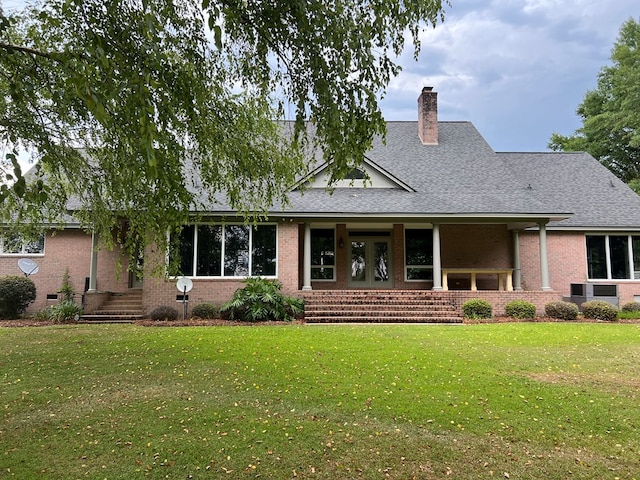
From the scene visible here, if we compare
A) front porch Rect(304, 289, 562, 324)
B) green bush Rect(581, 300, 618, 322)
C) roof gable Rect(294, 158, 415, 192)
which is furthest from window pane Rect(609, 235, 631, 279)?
roof gable Rect(294, 158, 415, 192)

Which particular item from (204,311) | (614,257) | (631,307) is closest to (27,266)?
(204,311)

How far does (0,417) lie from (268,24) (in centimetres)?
495

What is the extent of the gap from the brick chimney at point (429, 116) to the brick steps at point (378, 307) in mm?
8282

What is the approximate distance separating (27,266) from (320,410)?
13.5 meters

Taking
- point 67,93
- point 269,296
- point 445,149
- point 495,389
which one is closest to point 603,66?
point 445,149

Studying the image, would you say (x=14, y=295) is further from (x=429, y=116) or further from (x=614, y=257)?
(x=614, y=257)

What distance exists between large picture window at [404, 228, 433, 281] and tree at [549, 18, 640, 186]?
674 inches

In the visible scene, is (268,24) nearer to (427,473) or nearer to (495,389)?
(427,473)

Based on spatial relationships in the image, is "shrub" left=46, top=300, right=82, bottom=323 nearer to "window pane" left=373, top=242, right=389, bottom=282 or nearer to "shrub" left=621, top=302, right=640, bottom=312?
"window pane" left=373, top=242, right=389, bottom=282

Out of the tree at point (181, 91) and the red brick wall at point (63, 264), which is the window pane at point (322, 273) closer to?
the red brick wall at point (63, 264)

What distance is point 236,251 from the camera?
1459cm

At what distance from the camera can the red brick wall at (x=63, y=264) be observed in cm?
1539

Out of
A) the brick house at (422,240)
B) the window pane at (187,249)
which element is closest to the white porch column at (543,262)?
the brick house at (422,240)

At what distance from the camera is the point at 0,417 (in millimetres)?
4812
